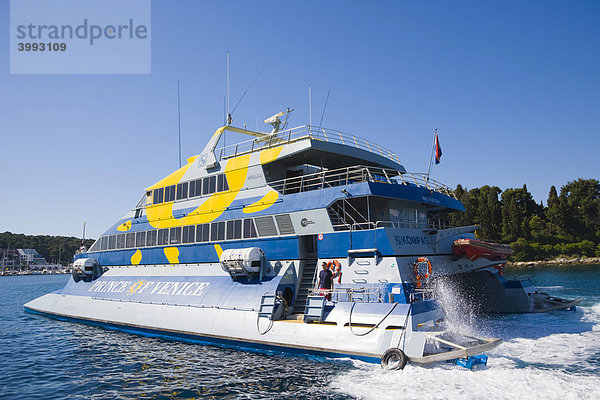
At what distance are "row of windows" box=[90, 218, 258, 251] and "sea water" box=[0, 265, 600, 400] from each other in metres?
4.80

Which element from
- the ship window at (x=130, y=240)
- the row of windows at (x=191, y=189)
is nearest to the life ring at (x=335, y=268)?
the row of windows at (x=191, y=189)

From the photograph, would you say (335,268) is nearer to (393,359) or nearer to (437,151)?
(393,359)

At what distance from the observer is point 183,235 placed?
20.7m

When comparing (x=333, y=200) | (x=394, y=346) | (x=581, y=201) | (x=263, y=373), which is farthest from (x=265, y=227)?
(x=581, y=201)

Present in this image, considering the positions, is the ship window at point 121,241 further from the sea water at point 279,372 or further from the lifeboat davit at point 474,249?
the lifeboat davit at point 474,249

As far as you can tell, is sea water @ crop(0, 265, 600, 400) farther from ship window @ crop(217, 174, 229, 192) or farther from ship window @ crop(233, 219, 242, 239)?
ship window @ crop(217, 174, 229, 192)

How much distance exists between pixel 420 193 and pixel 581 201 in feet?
226

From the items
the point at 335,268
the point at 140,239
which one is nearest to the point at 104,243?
the point at 140,239

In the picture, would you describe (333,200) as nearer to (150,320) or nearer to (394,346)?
(394,346)

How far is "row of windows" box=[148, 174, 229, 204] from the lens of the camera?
19.6 meters

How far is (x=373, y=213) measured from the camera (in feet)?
54.0

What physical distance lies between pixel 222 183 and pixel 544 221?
2761 inches

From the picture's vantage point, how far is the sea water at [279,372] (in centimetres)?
1044

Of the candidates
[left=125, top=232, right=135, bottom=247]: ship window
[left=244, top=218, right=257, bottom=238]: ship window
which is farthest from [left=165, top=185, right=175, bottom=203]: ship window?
[left=244, top=218, right=257, bottom=238]: ship window
